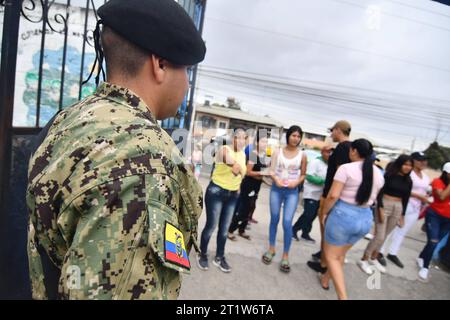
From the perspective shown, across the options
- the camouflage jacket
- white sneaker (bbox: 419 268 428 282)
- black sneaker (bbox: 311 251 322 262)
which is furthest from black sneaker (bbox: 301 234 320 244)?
the camouflage jacket

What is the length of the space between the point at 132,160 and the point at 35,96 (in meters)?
1.89

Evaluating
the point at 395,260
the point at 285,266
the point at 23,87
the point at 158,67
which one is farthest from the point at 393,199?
the point at 23,87

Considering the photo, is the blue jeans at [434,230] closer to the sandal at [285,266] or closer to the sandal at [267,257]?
the sandal at [285,266]

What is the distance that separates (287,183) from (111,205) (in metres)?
2.86

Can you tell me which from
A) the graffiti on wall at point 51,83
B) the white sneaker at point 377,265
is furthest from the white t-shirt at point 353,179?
the graffiti on wall at point 51,83

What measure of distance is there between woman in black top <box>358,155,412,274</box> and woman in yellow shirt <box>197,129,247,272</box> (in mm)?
1917

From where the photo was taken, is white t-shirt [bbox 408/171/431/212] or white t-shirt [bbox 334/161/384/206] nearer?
white t-shirt [bbox 334/161/384/206]

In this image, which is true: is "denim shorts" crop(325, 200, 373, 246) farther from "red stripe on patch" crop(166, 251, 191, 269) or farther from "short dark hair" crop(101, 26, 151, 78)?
"short dark hair" crop(101, 26, 151, 78)

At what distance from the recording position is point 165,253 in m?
0.63

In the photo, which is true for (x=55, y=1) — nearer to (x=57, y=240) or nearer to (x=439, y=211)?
(x=57, y=240)

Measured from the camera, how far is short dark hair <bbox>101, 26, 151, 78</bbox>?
0.81 meters

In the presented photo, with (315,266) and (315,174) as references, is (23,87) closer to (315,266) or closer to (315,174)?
(315,174)

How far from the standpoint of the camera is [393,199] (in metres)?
3.51
